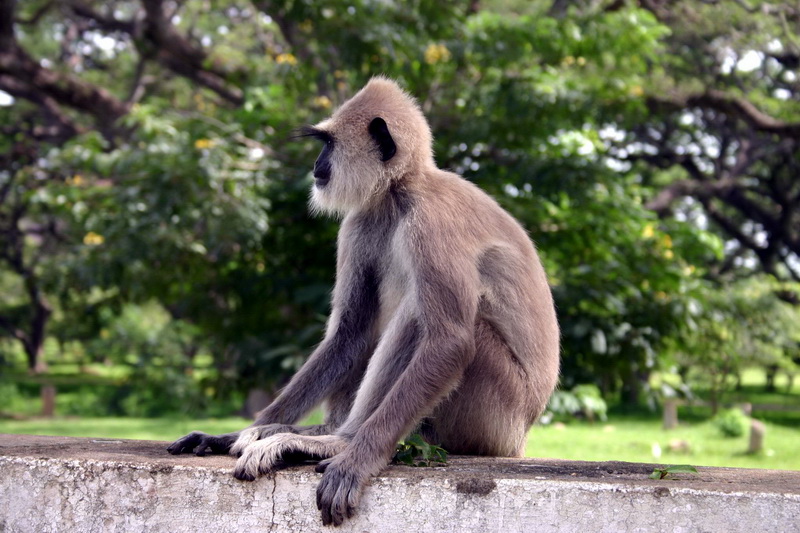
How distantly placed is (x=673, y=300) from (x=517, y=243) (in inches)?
177

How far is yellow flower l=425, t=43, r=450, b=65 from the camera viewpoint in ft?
23.8

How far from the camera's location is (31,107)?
48.5 ft

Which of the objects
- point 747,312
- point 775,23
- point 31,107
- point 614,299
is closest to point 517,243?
point 614,299

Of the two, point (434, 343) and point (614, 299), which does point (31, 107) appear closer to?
point (614, 299)

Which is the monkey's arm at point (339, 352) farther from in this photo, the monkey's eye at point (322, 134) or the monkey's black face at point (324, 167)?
the monkey's eye at point (322, 134)

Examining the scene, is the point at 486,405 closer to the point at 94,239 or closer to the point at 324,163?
the point at 324,163

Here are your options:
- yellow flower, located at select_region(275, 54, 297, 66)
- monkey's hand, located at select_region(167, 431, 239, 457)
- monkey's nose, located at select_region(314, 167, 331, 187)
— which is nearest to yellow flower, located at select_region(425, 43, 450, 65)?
yellow flower, located at select_region(275, 54, 297, 66)

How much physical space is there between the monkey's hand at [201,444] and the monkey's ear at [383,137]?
52.1 inches

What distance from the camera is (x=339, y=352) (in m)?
3.61

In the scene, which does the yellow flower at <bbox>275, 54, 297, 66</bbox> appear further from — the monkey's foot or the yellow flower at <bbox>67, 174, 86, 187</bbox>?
the monkey's foot

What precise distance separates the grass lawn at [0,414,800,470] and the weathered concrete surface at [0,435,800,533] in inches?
200

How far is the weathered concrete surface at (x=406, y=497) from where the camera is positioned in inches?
97.2

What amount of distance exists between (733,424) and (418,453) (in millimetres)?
9114

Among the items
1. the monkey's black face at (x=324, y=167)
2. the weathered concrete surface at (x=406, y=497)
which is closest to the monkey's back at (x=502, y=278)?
the weathered concrete surface at (x=406, y=497)
